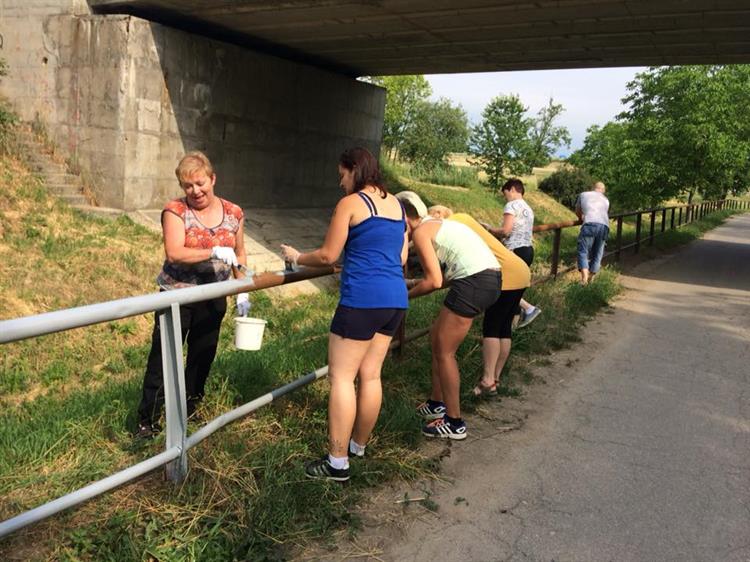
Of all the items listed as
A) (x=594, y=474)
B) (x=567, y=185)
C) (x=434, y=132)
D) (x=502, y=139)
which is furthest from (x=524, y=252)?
(x=434, y=132)

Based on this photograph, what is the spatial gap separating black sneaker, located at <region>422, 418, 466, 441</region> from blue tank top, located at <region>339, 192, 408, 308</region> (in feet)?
3.71

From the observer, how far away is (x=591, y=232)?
30.9ft

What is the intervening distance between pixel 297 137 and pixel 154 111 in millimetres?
4481

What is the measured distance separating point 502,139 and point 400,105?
80.2 feet

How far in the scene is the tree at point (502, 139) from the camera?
26391mm

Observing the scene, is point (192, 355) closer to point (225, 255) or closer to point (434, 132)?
point (225, 255)

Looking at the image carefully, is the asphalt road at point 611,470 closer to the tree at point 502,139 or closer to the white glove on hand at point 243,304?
the white glove on hand at point 243,304

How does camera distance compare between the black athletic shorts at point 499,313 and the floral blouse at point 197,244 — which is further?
the black athletic shorts at point 499,313

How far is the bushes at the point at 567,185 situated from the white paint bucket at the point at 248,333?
30.1m

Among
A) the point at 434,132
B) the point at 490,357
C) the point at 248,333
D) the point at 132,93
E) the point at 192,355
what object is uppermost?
the point at 434,132

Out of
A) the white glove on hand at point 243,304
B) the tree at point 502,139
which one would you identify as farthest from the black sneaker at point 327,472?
the tree at point 502,139

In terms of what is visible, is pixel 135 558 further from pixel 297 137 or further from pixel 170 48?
pixel 297 137

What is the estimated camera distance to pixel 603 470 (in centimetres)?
371

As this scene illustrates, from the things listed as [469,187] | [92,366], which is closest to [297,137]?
[92,366]
